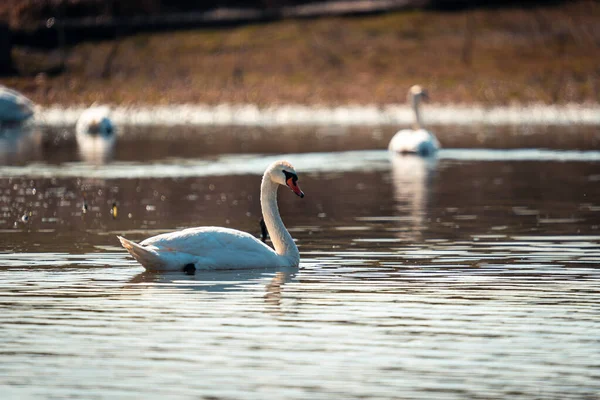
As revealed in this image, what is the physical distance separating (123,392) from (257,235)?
910cm

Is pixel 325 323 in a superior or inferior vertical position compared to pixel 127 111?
inferior

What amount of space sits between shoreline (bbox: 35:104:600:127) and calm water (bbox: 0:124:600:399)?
22.7 meters

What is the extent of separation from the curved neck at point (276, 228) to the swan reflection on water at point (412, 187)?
8.91 ft

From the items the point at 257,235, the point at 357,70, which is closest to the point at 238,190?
the point at 257,235

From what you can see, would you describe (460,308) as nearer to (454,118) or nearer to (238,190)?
(238,190)

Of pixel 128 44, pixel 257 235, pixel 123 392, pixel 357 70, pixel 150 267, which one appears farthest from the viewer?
pixel 128 44

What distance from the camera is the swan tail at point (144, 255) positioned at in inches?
532

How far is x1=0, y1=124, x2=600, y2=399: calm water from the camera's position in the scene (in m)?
9.39

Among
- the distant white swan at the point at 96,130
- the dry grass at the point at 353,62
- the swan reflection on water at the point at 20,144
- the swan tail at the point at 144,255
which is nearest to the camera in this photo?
the swan tail at the point at 144,255

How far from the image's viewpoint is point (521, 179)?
2617 cm

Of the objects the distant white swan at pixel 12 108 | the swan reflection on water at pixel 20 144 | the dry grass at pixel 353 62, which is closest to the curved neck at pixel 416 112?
the swan reflection on water at pixel 20 144

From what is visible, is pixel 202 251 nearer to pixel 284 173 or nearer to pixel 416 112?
pixel 284 173

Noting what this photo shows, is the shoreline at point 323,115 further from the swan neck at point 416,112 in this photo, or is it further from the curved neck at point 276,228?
the curved neck at point 276,228

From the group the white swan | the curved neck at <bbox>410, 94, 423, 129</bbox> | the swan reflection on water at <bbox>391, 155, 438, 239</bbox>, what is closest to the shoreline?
the curved neck at <bbox>410, 94, 423, 129</bbox>
